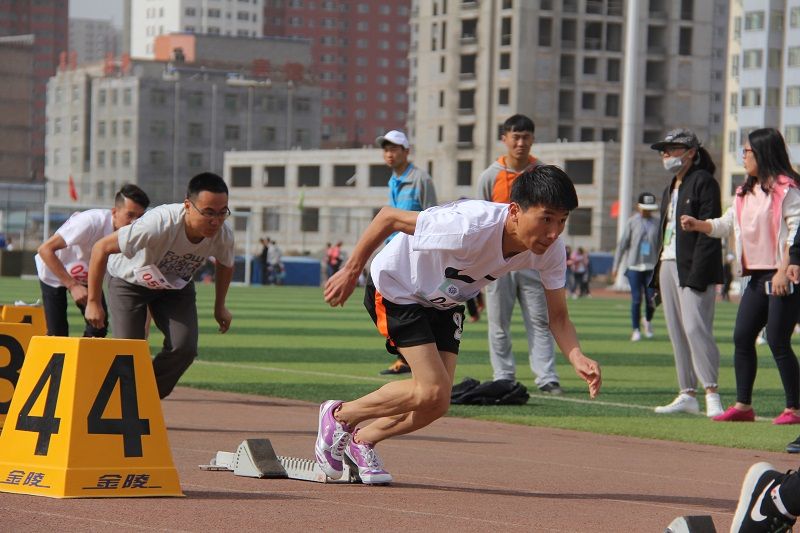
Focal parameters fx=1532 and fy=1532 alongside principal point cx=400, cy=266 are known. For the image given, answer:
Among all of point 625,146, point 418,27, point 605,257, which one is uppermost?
point 418,27

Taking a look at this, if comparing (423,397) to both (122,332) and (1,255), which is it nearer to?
(122,332)

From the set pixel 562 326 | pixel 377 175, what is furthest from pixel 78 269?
pixel 377 175

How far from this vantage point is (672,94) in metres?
115

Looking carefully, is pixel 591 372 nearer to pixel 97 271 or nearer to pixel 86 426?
pixel 86 426

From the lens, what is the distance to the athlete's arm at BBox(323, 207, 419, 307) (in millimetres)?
7012

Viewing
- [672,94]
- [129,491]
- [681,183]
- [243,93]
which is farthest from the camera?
[243,93]

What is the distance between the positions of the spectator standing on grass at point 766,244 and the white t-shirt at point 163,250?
338 cm

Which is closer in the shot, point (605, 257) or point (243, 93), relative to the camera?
point (605, 257)

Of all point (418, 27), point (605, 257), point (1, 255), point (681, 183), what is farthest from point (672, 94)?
point (681, 183)

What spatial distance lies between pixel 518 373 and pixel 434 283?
8757mm

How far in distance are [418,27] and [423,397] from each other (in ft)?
388

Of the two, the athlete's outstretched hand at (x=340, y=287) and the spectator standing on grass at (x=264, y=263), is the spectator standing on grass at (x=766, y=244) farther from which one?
the spectator standing on grass at (x=264, y=263)

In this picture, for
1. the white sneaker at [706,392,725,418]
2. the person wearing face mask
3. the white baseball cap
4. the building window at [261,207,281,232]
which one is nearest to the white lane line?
the person wearing face mask

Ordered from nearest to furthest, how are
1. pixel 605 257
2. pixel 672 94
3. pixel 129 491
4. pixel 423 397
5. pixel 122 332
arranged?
pixel 129 491 < pixel 423 397 < pixel 122 332 < pixel 605 257 < pixel 672 94
